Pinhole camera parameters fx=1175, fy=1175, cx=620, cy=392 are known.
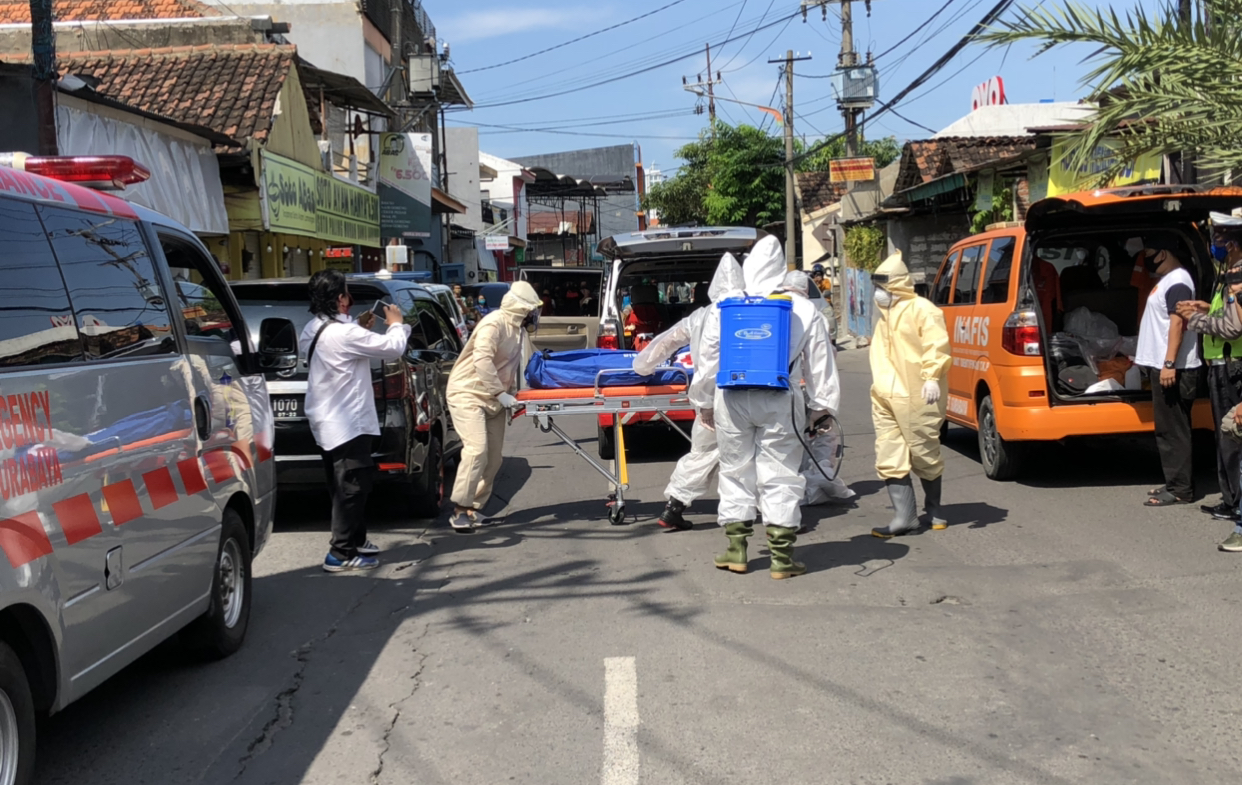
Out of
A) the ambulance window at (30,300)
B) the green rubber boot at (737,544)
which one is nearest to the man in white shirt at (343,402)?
the green rubber boot at (737,544)

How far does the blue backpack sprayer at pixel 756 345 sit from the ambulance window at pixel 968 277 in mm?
3993

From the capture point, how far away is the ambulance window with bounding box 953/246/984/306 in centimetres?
1018

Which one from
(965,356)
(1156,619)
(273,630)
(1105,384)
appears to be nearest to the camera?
(1156,619)

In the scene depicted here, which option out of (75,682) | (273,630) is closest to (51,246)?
(75,682)

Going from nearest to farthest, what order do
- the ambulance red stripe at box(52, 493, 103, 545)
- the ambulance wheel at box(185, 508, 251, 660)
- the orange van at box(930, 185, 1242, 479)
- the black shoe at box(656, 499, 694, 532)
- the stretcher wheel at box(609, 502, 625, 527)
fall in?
the ambulance red stripe at box(52, 493, 103, 545) → the ambulance wheel at box(185, 508, 251, 660) → the black shoe at box(656, 499, 694, 532) → the stretcher wheel at box(609, 502, 625, 527) → the orange van at box(930, 185, 1242, 479)

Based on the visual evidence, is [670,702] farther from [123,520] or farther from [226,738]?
[123,520]

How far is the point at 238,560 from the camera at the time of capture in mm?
5895

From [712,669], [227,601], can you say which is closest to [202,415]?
[227,601]

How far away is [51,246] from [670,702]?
9.52 ft

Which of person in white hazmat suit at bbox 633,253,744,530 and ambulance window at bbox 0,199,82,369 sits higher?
ambulance window at bbox 0,199,82,369

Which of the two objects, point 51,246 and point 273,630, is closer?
point 51,246

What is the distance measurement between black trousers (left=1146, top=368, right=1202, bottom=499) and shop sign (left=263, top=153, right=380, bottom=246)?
1252 cm

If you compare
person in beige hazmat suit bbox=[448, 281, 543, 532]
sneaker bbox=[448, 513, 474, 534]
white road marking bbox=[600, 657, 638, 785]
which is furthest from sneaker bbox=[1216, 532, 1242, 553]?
sneaker bbox=[448, 513, 474, 534]

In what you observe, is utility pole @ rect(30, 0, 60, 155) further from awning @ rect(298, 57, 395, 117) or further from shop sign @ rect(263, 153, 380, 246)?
awning @ rect(298, 57, 395, 117)
